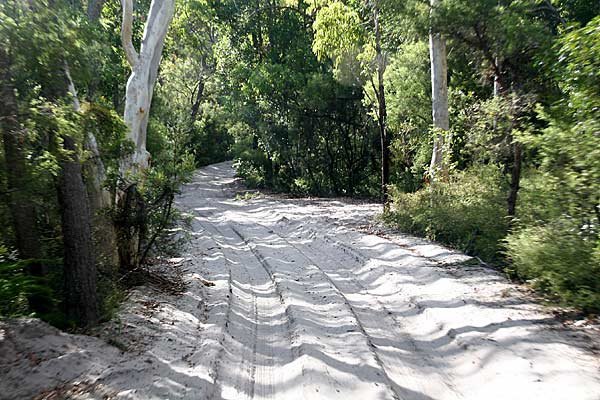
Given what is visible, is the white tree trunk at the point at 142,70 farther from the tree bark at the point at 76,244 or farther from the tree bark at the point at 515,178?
the tree bark at the point at 515,178

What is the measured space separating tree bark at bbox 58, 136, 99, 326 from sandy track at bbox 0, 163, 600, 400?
52 cm

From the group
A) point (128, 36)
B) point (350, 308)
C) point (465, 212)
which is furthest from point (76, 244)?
point (465, 212)

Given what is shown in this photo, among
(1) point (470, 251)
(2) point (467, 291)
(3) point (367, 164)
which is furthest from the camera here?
(3) point (367, 164)

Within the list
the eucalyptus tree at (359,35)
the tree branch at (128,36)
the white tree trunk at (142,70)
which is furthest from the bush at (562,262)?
the tree branch at (128,36)

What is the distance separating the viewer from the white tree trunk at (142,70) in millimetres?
10508

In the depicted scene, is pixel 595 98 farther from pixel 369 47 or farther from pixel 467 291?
pixel 369 47

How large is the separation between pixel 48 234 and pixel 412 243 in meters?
7.71

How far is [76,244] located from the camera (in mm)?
5645

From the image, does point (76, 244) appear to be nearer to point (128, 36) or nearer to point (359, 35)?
point (128, 36)

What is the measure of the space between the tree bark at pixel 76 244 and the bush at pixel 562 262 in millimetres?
5844

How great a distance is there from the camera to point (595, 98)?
578 centimetres

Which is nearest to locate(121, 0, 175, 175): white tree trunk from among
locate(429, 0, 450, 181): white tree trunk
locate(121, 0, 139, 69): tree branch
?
locate(121, 0, 139, 69): tree branch

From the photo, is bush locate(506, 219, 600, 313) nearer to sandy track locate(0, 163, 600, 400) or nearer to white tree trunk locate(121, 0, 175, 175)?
sandy track locate(0, 163, 600, 400)

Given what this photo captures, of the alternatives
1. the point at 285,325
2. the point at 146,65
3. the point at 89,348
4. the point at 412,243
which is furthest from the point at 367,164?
the point at 89,348
